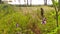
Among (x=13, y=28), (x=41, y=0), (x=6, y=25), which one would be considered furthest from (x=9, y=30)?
(x=41, y=0)

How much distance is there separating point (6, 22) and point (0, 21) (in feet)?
0.82

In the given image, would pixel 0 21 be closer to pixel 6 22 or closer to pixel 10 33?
pixel 6 22

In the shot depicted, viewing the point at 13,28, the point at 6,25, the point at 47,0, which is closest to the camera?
the point at 13,28

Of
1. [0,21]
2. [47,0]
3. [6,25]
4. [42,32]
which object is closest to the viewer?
[42,32]

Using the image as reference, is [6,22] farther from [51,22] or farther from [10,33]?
[51,22]

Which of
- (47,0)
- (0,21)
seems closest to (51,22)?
(0,21)

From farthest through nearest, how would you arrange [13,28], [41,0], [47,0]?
[41,0] < [47,0] < [13,28]

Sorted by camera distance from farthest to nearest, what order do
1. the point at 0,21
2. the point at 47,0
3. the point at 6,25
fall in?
1. the point at 47,0
2. the point at 0,21
3. the point at 6,25

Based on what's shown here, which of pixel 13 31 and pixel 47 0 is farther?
pixel 47 0

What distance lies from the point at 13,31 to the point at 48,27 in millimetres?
655

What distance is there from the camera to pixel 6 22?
4.55 meters

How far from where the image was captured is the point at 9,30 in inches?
158

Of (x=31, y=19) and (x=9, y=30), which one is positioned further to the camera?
(x=31, y=19)

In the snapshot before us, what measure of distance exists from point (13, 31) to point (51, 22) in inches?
34.7
